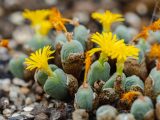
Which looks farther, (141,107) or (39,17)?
(39,17)

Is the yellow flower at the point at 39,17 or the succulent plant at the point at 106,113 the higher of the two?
the yellow flower at the point at 39,17

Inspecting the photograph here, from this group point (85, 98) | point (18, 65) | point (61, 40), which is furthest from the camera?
point (18, 65)

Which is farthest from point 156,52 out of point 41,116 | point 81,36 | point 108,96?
point 41,116

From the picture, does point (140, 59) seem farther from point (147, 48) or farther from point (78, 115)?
point (78, 115)

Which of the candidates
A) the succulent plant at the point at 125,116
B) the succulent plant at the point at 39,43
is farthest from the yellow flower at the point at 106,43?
the succulent plant at the point at 39,43

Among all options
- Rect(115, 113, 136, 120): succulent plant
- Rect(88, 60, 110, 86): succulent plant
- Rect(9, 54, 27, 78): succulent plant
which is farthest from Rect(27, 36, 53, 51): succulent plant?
Rect(115, 113, 136, 120): succulent plant

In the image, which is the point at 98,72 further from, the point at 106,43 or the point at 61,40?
the point at 61,40

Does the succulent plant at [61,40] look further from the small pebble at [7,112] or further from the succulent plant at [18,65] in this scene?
the small pebble at [7,112]

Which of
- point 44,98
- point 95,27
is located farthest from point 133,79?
point 95,27
